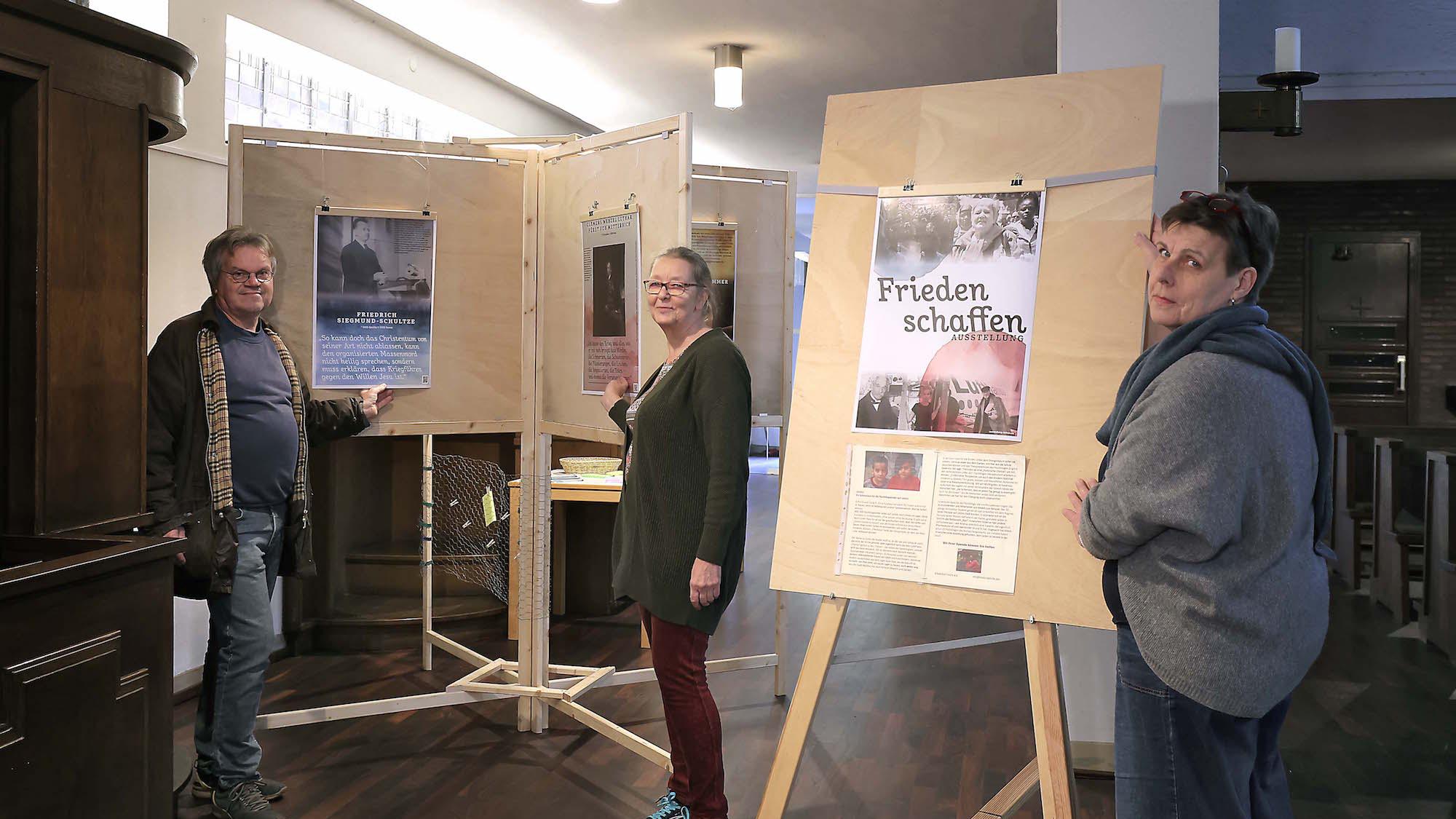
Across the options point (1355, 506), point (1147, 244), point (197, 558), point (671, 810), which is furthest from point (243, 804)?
point (1355, 506)

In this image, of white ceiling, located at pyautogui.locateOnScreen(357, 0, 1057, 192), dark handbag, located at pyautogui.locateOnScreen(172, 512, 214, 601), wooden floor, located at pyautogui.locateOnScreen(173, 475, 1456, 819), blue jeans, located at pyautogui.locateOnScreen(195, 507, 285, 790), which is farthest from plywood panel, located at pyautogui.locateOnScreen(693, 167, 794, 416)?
dark handbag, located at pyautogui.locateOnScreen(172, 512, 214, 601)

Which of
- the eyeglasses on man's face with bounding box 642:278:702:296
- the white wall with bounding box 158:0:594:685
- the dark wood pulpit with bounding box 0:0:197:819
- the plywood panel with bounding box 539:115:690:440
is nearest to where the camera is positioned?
the dark wood pulpit with bounding box 0:0:197:819

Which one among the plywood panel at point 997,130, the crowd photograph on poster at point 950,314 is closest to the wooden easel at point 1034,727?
the crowd photograph on poster at point 950,314

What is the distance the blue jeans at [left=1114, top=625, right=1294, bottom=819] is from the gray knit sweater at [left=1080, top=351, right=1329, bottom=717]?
0.20 feet

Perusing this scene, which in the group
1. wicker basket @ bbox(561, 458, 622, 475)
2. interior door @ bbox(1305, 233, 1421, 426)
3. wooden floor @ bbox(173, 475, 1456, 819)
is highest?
interior door @ bbox(1305, 233, 1421, 426)

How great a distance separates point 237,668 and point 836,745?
1892mm

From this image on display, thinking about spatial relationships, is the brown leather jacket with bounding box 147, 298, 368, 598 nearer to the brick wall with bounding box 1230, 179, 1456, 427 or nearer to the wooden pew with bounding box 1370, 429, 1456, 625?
the brick wall with bounding box 1230, 179, 1456, 427

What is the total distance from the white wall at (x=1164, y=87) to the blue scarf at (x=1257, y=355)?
4.95 feet

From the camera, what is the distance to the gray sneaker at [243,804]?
2.80 metres

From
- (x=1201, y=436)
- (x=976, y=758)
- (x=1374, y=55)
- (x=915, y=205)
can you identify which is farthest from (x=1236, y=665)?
(x=1374, y=55)

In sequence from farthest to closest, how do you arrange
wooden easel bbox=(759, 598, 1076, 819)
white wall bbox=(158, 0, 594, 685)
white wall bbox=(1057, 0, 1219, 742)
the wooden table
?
1. the wooden table
2. white wall bbox=(158, 0, 594, 685)
3. white wall bbox=(1057, 0, 1219, 742)
4. wooden easel bbox=(759, 598, 1076, 819)

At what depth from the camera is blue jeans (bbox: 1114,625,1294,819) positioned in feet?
5.62

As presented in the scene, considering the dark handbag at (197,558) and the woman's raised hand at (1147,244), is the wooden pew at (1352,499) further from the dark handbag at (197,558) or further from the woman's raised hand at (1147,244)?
the dark handbag at (197,558)

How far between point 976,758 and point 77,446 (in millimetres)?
2703
